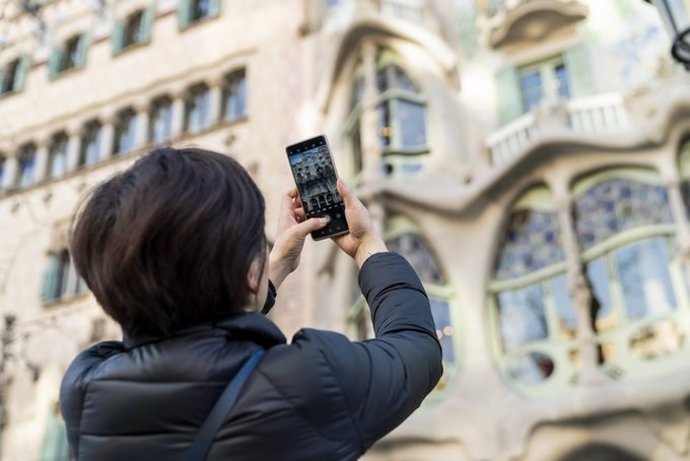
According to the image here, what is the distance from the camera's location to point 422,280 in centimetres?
949

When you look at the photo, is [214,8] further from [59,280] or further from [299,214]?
[299,214]

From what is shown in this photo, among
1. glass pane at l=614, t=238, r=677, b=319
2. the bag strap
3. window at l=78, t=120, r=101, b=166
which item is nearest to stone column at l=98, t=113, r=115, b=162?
window at l=78, t=120, r=101, b=166

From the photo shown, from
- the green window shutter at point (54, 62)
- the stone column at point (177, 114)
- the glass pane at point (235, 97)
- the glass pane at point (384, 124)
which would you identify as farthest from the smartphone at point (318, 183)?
the green window shutter at point (54, 62)

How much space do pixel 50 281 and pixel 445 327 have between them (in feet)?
23.0

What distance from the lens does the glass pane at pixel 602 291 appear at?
820 cm

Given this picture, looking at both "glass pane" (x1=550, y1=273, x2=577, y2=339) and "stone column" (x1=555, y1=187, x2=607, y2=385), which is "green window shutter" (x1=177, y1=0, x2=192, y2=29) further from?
"glass pane" (x1=550, y1=273, x2=577, y2=339)

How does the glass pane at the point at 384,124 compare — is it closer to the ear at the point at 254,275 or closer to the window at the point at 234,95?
the window at the point at 234,95

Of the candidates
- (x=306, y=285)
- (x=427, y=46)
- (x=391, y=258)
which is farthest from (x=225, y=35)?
(x=391, y=258)

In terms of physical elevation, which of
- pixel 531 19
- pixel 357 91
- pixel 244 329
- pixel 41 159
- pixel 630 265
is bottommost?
pixel 244 329

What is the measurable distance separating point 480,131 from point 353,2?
9.02 feet

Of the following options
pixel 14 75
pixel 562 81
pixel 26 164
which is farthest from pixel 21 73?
pixel 562 81

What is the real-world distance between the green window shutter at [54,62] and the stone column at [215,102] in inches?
148

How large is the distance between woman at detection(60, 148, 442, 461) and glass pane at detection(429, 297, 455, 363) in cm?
789

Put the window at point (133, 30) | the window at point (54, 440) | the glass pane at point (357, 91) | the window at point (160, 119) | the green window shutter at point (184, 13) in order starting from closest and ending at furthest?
the glass pane at point (357, 91) < the window at point (54, 440) < the window at point (160, 119) < the green window shutter at point (184, 13) < the window at point (133, 30)
